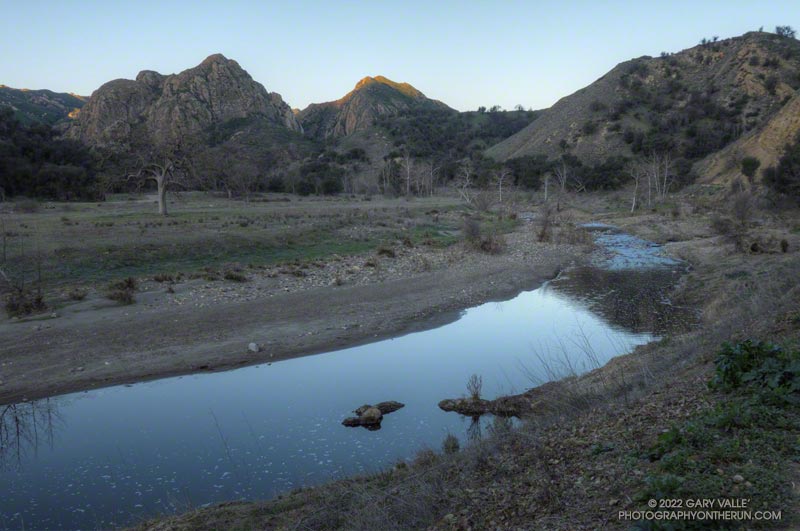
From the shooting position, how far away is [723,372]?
573 centimetres

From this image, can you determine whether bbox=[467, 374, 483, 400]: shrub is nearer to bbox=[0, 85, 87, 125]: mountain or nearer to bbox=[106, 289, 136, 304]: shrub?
bbox=[106, 289, 136, 304]: shrub

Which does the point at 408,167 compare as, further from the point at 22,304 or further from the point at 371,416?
the point at 371,416

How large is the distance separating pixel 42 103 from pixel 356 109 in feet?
307

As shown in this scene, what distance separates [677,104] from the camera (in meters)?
78.0

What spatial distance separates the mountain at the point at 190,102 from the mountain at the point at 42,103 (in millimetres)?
11836

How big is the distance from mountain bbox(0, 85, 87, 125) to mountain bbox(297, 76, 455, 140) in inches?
2629

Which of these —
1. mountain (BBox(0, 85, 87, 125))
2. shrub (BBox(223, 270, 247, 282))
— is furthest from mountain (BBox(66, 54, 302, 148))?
shrub (BBox(223, 270, 247, 282))

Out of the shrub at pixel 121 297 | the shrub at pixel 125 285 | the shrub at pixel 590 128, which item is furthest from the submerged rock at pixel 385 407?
the shrub at pixel 590 128

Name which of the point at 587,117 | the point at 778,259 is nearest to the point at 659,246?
the point at 778,259

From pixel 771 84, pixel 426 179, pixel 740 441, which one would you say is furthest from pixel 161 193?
pixel 771 84

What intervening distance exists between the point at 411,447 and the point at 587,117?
277ft

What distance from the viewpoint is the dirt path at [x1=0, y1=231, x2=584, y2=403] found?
12.6 metres

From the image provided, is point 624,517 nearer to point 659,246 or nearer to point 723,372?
point 723,372

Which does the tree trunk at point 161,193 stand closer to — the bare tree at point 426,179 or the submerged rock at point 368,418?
the submerged rock at point 368,418
